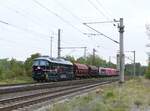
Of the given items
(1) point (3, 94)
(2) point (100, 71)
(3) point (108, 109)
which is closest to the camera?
(3) point (108, 109)

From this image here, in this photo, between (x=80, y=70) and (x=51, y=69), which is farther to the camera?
(x=80, y=70)

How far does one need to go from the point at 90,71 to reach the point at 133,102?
56.6 meters

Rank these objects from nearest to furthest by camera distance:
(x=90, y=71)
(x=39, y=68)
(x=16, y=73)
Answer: (x=39, y=68)
(x=16, y=73)
(x=90, y=71)

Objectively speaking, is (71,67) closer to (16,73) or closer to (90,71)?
(16,73)

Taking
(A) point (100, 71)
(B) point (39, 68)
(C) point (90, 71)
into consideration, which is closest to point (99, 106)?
(B) point (39, 68)

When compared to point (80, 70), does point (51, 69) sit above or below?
below

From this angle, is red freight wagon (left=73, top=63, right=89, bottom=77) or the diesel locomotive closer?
the diesel locomotive

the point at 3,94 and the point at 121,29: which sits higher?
the point at 121,29

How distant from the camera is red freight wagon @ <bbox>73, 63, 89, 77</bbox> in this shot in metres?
65.4

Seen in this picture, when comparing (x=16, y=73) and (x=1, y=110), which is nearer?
(x=1, y=110)

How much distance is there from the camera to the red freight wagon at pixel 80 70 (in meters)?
65.4

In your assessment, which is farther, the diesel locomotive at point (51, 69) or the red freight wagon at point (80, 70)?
the red freight wagon at point (80, 70)

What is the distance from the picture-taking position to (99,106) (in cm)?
1694

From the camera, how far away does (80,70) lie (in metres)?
67.9
